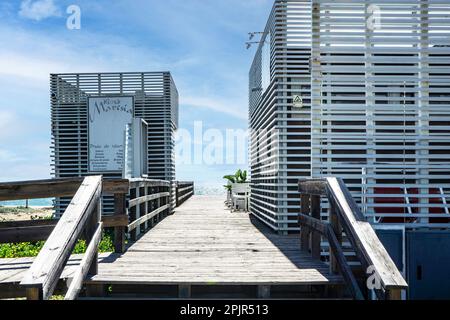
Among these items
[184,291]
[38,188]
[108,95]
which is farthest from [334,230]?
[108,95]

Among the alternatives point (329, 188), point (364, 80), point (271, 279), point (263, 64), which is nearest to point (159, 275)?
point (271, 279)

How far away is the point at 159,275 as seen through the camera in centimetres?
414

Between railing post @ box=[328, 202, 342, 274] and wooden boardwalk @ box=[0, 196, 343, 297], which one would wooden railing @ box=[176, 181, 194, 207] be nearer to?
wooden boardwalk @ box=[0, 196, 343, 297]

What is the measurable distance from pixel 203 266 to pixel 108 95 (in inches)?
416

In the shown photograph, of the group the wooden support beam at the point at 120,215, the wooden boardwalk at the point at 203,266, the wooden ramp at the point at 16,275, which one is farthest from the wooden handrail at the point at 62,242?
the wooden support beam at the point at 120,215

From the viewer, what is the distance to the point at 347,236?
3.80 m

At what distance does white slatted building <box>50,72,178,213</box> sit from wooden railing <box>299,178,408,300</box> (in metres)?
8.87

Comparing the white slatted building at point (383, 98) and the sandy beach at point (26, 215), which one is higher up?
the white slatted building at point (383, 98)

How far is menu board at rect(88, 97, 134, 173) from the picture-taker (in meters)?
13.5

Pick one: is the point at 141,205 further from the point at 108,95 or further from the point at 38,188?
the point at 108,95

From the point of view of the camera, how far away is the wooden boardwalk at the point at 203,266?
13.0 ft

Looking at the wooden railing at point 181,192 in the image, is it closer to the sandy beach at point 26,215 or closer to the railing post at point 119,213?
the sandy beach at point 26,215
